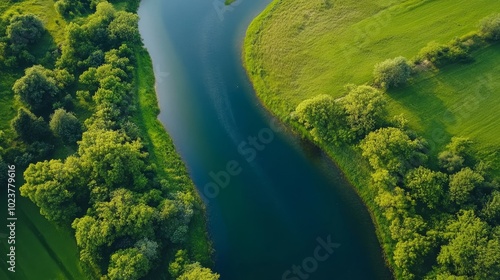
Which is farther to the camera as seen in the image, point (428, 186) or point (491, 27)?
point (491, 27)

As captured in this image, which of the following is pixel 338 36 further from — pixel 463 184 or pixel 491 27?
pixel 463 184

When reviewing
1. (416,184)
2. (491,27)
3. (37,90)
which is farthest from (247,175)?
(491,27)

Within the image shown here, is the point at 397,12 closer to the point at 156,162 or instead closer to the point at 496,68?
the point at 496,68

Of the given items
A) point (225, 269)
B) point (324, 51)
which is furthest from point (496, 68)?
point (225, 269)

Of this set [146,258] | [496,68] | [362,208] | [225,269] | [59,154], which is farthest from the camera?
[496,68]

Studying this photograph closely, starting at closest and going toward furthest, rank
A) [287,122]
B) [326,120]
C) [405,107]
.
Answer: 1. [326,120]
2. [405,107]
3. [287,122]

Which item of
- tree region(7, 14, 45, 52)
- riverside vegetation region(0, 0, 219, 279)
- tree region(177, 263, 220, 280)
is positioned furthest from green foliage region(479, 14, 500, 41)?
tree region(7, 14, 45, 52)

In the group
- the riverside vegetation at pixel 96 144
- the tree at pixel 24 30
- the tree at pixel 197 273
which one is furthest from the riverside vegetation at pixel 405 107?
the tree at pixel 24 30

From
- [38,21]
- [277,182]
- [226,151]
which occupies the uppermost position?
[38,21]
